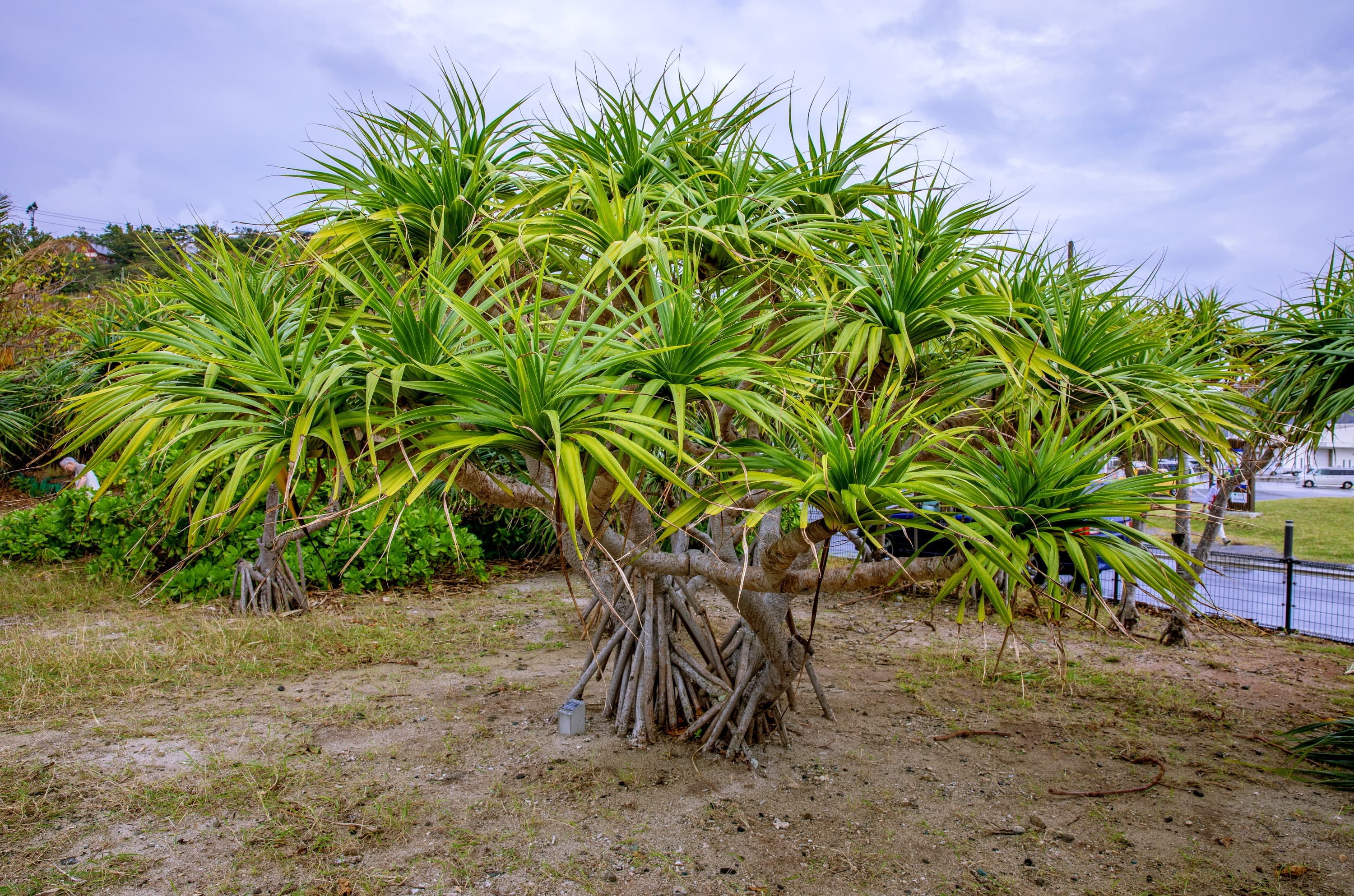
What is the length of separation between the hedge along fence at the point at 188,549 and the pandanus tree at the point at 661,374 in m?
4.21

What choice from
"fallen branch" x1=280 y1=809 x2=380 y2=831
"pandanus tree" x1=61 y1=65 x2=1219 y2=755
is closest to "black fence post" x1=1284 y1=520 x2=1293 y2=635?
"pandanus tree" x1=61 y1=65 x2=1219 y2=755

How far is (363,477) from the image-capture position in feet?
9.66

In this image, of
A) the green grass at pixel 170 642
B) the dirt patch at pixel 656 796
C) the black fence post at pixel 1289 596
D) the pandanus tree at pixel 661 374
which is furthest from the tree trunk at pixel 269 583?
the black fence post at pixel 1289 596

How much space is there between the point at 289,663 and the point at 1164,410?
17.2 feet

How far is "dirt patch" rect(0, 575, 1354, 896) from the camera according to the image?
2.74 meters

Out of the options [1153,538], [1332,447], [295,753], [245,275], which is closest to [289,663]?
[295,753]

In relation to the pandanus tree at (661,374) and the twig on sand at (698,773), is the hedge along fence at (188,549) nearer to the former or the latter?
the twig on sand at (698,773)

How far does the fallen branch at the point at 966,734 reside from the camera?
13.3ft

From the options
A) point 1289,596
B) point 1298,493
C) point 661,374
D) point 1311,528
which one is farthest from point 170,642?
point 1298,493

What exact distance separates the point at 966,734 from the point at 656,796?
182cm

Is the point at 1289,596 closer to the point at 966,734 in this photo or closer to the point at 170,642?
the point at 966,734

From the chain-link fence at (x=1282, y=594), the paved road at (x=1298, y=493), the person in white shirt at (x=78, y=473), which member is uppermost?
the person in white shirt at (x=78, y=473)

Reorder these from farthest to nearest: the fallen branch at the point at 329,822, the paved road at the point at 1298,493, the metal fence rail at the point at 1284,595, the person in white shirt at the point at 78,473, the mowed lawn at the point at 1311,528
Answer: the paved road at the point at 1298,493
the mowed lawn at the point at 1311,528
the person in white shirt at the point at 78,473
the metal fence rail at the point at 1284,595
the fallen branch at the point at 329,822

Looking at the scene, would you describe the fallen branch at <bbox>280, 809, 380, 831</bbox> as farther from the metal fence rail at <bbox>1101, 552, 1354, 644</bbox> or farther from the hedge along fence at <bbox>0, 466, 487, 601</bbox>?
the metal fence rail at <bbox>1101, 552, 1354, 644</bbox>
